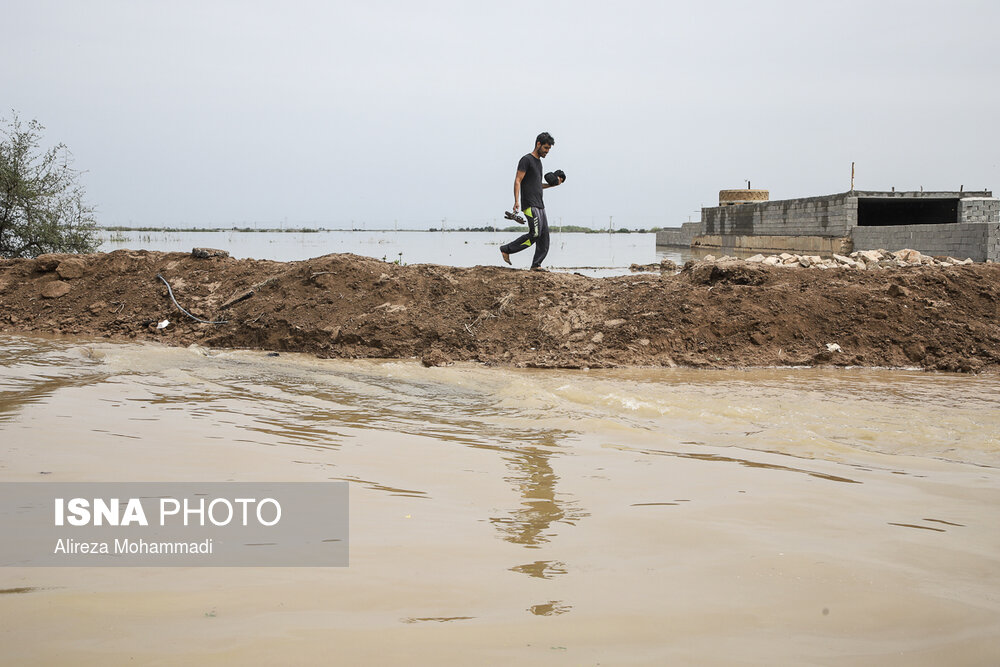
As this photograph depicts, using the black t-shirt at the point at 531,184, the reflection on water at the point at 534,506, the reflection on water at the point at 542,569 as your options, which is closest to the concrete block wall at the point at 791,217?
the black t-shirt at the point at 531,184

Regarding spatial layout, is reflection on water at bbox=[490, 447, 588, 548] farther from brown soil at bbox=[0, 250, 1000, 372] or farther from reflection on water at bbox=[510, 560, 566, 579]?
brown soil at bbox=[0, 250, 1000, 372]

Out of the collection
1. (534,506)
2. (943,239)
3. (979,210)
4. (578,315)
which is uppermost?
(979,210)

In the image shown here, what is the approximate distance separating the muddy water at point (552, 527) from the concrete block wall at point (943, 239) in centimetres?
1385

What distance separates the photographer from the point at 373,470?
356cm

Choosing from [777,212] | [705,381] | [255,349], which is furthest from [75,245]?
[777,212]

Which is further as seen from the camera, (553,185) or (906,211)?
(906,211)

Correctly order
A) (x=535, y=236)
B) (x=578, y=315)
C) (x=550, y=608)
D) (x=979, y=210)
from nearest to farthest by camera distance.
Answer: (x=550, y=608) → (x=578, y=315) → (x=535, y=236) → (x=979, y=210)

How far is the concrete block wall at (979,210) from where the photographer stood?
2130cm

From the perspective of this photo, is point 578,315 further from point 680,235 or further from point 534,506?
point 680,235

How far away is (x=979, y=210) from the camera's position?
2161 centimetres

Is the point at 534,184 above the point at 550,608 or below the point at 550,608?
above

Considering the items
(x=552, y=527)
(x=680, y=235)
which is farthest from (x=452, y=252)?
(x=552, y=527)

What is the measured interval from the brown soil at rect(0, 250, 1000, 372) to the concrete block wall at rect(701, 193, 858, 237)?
1644 centimetres

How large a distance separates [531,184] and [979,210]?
18.2 m
